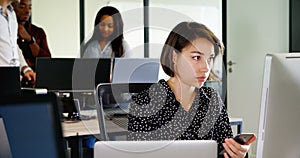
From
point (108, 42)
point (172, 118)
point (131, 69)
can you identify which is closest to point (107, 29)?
point (108, 42)

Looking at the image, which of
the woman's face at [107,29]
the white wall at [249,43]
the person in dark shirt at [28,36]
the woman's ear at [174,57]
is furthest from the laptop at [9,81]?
the white wall at [249,43]

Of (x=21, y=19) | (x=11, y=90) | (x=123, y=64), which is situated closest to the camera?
(x=11, y=90)

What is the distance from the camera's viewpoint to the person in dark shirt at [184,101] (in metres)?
1.84

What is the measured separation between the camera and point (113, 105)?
223cm

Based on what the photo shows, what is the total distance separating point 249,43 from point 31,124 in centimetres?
492

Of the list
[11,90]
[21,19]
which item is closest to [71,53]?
[21,19]

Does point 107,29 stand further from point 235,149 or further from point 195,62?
point 235,149

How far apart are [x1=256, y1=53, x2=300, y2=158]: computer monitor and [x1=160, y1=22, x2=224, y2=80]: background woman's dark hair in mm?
635

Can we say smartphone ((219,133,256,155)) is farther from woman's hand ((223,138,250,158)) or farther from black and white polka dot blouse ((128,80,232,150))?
black and white polka dot blouse ((128,80,232,150))

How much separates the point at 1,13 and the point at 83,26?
1086mm

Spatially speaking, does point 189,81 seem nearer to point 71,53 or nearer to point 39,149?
point 39,149

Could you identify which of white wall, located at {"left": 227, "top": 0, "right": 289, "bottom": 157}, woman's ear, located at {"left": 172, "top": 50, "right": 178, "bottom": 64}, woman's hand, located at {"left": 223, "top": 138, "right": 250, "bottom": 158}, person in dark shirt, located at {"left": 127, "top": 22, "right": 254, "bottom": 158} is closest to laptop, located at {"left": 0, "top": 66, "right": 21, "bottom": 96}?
person in dark shirt, located at {"left": 127, "top": 22, "right": 254, "bottom": 158}

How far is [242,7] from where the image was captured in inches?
214

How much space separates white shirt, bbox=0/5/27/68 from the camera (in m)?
4.00
